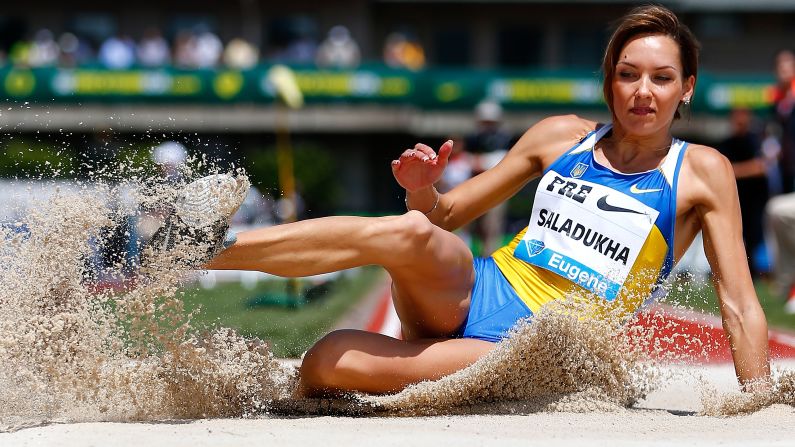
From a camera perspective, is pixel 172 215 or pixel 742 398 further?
pixel 742 398

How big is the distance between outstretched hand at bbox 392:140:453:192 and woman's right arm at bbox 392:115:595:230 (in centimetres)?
2

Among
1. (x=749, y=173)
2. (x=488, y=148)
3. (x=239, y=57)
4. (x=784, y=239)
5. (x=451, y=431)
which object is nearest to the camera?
(x=451, y=431)

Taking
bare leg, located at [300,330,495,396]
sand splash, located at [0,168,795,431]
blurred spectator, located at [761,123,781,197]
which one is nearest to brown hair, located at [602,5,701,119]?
sand splash, located at [0,168,795,431]

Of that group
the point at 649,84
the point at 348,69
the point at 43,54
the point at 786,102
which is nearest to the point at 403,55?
the point at 348,69

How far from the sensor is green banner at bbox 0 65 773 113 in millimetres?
22734

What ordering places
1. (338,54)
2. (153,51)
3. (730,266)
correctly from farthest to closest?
(338,54), (153,51), (730,266)

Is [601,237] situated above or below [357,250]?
below

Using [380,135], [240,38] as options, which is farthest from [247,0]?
[380,135]

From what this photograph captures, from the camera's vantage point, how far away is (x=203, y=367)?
3850 millimetres

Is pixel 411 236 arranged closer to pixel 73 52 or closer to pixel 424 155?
pixel 424 155

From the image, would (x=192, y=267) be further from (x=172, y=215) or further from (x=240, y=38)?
(x=240, y=38)

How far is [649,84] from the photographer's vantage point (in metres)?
4.12

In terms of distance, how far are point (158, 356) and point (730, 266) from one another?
2.10m

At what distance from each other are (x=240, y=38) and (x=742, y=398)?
25.6 m
